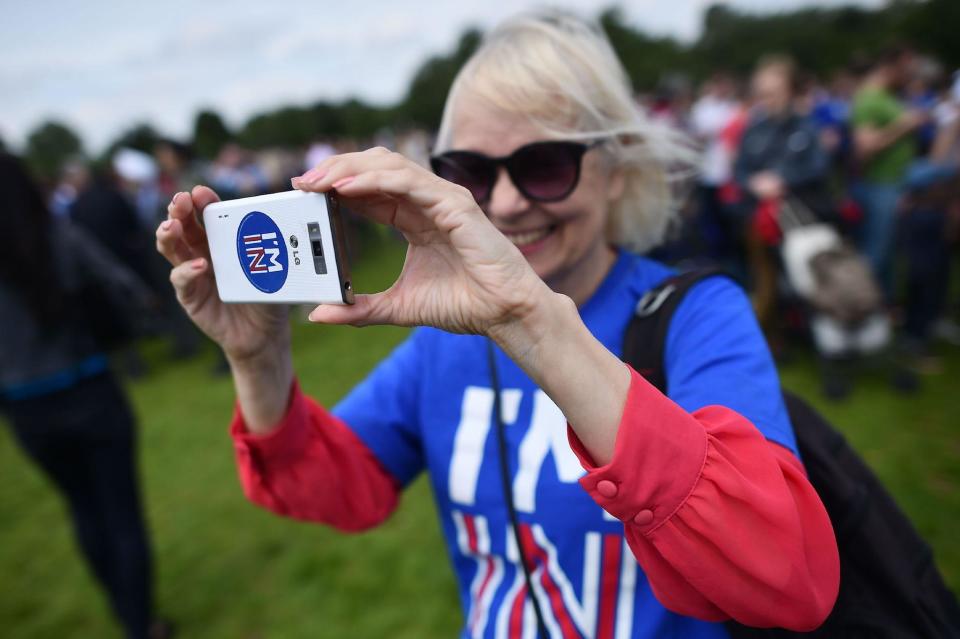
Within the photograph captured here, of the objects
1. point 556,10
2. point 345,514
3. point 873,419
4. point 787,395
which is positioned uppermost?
point 556,10

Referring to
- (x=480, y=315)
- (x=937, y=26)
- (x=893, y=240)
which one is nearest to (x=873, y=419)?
(x=893, y=240)

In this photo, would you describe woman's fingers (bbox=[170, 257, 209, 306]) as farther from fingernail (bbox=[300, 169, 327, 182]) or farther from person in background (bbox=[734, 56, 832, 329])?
person in background (bbox=[734, 56, 832, 329])

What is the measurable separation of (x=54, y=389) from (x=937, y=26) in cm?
2939

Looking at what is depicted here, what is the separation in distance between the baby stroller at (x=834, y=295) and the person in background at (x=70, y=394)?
4.10m

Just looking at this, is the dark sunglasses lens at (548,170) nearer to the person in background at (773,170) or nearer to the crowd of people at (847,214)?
the crowd of people at (847,214)

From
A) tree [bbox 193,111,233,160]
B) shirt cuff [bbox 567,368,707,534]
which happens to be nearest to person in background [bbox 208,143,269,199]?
shirt cuff [bbox 567,368,707,534]

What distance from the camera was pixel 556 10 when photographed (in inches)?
61.5

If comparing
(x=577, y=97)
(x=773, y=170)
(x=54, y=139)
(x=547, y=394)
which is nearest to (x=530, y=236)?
(x=577, y=97)

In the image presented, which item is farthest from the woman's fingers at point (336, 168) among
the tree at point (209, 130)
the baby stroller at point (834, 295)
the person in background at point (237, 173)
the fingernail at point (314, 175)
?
the tree at point (209, 130)

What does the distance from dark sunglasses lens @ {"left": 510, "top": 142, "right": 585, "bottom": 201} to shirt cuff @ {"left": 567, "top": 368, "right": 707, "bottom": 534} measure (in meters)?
0.58

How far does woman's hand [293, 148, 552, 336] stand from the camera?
0.82 meters

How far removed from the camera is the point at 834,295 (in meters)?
3.87

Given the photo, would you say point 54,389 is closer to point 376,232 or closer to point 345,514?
point 345,514

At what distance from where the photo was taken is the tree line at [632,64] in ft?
133
